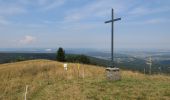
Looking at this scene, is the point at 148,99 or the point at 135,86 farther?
the point at 135,86

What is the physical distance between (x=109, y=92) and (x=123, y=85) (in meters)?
2.10

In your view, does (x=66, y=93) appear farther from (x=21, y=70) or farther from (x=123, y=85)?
(x=21, y=70)

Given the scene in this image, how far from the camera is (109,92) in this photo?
1641 cm

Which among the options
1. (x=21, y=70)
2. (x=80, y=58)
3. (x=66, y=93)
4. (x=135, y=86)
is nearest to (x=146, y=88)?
(x=135, y=86)

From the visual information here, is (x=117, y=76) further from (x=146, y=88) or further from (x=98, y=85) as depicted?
(x=146, y=88)

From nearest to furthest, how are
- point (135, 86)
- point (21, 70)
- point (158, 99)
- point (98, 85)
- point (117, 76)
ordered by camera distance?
point (158, 99), point (135, 86), point (98, 85), point (117, 76), point (21, 70)

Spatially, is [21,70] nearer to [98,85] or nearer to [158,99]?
[98,85]

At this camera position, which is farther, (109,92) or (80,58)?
(80,58)

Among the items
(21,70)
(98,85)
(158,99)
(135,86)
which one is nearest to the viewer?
(158,99)

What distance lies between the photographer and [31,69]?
48.8 meters

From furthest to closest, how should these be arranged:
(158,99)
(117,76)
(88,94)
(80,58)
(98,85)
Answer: (80,58)
(117,76)
(98,85)
(88,94)
(158,99)

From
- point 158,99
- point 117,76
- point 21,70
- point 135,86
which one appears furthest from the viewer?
point 21,70

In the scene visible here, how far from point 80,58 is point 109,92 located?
69205mm

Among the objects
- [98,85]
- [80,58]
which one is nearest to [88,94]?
[98,85]
